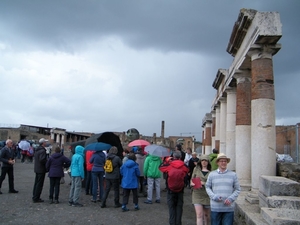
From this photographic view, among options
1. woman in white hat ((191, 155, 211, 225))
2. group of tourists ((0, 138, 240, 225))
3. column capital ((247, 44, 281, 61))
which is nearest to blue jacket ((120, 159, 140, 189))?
group of tourists ((0, 138, 240, 225))

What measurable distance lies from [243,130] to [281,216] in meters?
4.74

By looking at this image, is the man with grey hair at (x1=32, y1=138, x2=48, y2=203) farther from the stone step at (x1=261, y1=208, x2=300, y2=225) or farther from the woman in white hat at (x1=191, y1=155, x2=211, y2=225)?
the stone step at (x1=261, y1=208, x2=300, y2=225)

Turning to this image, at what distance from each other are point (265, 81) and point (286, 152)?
8.02 metres

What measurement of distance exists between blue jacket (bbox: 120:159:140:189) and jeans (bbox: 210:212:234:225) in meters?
3.33

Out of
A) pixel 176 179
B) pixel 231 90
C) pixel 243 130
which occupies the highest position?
pixel 231 90

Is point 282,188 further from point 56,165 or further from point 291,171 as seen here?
point 56,165

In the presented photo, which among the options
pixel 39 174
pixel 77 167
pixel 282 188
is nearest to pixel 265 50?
pixel 282 188

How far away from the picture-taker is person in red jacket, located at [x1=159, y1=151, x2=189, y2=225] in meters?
6.12

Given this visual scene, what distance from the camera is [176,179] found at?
611 cm

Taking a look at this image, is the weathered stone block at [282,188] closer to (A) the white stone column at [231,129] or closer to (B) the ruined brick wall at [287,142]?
(B) the ruined brick wall at [287,142]

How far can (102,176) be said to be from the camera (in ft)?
29.9

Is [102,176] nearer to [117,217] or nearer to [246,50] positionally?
[117,217]

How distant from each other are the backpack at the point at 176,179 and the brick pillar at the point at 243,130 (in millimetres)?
3737

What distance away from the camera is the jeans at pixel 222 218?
4.95 m
